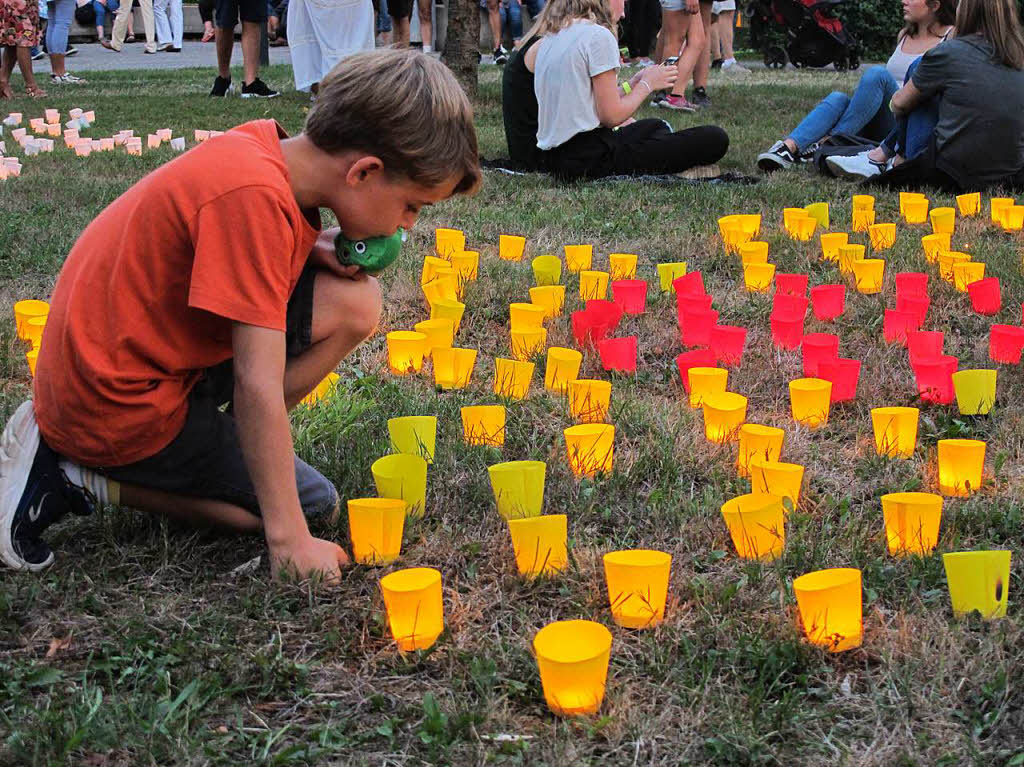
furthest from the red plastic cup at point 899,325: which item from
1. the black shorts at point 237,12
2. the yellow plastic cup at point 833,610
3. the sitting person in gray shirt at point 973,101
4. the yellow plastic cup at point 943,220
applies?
the black shorts at point 237,12

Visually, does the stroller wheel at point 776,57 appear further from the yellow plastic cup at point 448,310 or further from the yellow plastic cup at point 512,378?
the yellow plastic cup at point 512,378

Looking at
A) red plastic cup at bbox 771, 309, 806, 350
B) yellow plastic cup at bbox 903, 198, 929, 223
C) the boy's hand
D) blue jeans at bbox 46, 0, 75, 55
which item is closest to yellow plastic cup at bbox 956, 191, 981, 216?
yellow plastic cup at bbox 903, 198, 929, 223

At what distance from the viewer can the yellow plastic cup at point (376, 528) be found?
7.35ft

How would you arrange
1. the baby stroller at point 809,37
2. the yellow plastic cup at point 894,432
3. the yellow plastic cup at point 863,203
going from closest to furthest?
the yellow plastic cup at point 894,432 < the yellow plastic cup at point 863,203 < the baby stroller at point 809,37

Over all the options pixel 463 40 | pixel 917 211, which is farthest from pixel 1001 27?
pixel 463 40

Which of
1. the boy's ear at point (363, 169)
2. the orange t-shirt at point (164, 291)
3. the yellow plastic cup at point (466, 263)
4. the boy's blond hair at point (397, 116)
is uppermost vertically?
the boy's blond hair at point (397, 116)

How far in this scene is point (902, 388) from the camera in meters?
3.28

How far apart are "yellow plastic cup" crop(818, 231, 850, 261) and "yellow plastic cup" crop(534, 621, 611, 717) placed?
2.95 meters

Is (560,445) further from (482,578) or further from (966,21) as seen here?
(966,21)

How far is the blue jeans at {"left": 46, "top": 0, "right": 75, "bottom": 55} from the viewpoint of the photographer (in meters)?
11.5

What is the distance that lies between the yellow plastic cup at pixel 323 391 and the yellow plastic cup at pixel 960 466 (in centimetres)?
153

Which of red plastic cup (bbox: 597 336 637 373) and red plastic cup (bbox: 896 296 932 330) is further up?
red plastic cup (bbox: 896 296 932 330)

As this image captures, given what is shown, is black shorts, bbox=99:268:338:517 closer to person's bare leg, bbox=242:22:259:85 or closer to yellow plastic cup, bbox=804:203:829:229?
yellow plastic cup, bbox=804:203:829:229

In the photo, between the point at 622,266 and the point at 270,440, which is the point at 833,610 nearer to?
the point at 270,440
